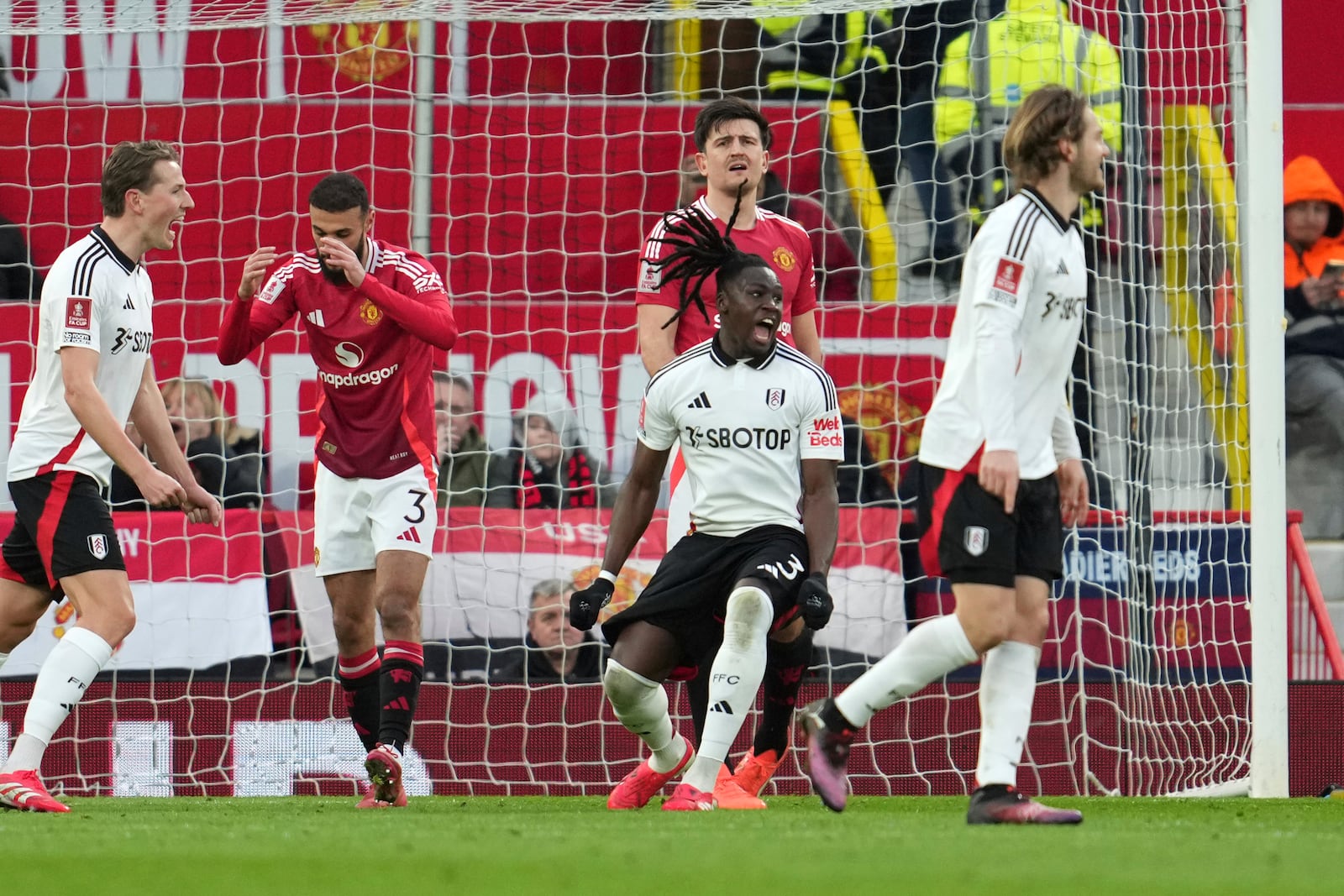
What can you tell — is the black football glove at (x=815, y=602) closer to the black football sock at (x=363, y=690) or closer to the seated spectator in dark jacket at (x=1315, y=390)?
the black football sock at (x=363, y=690)

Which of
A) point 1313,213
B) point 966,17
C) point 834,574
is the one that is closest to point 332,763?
point 834,574

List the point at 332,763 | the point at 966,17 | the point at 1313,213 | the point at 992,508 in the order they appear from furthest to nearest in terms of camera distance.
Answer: the point at 1313,213 → the point at 966,17 → the point at 332,763 → the point at 992,508

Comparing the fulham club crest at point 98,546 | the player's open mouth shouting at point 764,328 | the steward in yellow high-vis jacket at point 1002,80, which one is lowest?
the fulham club crest at point 98,546

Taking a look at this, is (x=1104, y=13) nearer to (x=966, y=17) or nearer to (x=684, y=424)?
(x=966, y=17)

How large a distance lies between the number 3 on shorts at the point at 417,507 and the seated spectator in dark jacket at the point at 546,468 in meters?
2.40

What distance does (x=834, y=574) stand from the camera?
8.09 meters

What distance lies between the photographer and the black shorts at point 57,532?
552 cm

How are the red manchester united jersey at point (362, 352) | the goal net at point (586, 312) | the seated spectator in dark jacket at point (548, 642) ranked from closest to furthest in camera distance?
the red manchester united jersey at point (362, 352), the goal net at point (586, 312), the seated spectator in dark jacket at point (548, 642)

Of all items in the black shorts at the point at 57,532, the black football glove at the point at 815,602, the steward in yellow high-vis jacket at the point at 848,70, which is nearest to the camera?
the black football glove at the point at 815,602

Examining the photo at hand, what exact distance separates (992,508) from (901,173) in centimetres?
473

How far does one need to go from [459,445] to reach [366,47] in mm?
2175

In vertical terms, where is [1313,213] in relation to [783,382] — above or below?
above

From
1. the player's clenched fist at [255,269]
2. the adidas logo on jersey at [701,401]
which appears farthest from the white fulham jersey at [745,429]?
the player's clenched fist at [255,269]

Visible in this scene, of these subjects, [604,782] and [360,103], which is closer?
[604,782]
